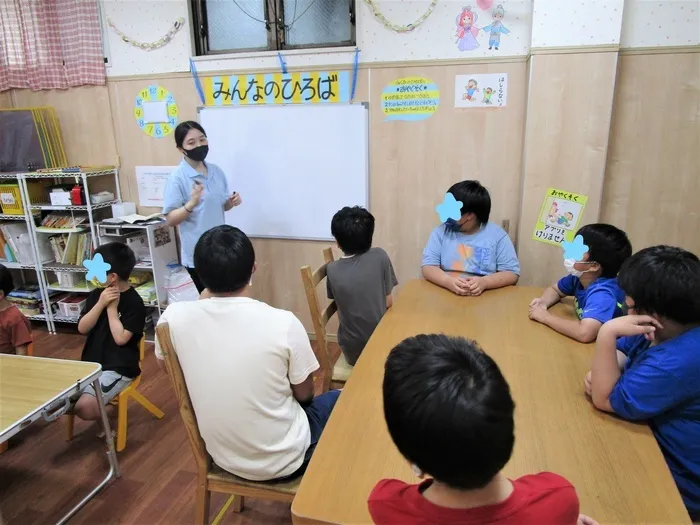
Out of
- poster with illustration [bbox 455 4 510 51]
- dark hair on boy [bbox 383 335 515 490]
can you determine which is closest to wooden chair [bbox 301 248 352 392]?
dark hair on boy [bbox 383 335 515 490]

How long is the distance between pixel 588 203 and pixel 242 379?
208 cm

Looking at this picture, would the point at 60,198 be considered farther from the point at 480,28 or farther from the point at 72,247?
the point at 480,28

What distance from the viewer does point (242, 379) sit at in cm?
119

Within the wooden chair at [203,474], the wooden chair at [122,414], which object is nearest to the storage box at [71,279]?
the wooden chair at [122,414]

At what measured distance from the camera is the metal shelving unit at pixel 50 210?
10.6 ft

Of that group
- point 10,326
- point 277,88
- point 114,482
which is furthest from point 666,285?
point 10,326

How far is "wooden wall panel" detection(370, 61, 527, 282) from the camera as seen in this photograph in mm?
2637

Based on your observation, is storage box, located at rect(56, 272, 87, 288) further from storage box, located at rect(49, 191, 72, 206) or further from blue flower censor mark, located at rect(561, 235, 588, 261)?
blue flower censor mark, located at rect(561, 235, 588, 261)

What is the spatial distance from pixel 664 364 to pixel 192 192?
2354 mm

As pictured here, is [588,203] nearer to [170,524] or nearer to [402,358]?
[402,358]

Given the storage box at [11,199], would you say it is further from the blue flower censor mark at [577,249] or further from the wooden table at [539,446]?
the blue flower censor mark at [577,249]

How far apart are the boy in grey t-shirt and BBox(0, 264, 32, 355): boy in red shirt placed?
1.49 metres

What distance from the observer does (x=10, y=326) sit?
7.13 ft

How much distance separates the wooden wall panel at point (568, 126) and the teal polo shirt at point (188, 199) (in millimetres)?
1749
